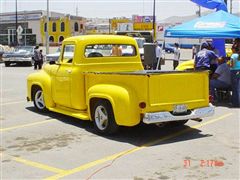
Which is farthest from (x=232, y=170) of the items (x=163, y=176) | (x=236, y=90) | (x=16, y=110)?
(x=16, y=110)

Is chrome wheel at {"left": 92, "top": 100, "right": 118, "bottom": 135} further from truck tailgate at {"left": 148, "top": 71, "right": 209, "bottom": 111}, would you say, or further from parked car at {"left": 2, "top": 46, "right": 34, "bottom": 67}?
parked car at {"left": 2, "top": 46, "right": 34, "bottom": 67}

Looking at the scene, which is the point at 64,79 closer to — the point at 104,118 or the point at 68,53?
the point at 68,53

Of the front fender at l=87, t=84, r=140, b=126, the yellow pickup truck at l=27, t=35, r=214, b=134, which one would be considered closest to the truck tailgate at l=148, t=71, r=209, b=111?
the yellow pickup truck at l=27, t=35, r=214, b=134

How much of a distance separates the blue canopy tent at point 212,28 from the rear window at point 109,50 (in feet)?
12.2

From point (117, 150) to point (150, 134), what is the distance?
1328 mm

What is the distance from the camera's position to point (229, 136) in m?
8.08

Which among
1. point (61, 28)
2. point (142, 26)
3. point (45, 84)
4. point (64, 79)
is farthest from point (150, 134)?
point (61, 28)

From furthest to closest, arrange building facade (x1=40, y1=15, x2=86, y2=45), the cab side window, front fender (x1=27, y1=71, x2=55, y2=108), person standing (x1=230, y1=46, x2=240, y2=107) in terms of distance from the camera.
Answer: building facade (x1=40, y1=15, x2=86, y2=45) < person standing (x1=230, y1=46, x2=240, y2=107) < front fender (x1=27, y1=71, x2=55, y2=108) < the cab side window

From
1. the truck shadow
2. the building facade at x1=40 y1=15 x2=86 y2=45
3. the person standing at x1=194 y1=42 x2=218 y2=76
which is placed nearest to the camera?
the truck shadow

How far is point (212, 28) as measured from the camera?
13.1 metres

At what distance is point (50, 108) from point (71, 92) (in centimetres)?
117

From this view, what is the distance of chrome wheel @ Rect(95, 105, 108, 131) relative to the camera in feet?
26.6

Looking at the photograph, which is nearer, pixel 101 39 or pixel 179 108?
pixel 179 108
